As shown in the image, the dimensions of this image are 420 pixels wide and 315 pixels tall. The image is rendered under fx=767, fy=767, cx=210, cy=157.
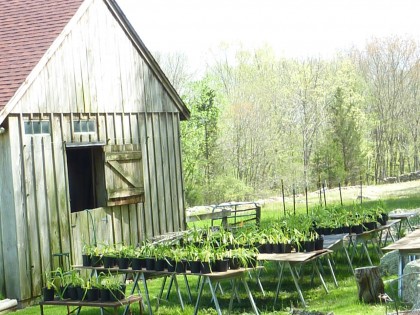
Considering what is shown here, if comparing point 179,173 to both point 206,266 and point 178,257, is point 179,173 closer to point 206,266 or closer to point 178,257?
point 178,257

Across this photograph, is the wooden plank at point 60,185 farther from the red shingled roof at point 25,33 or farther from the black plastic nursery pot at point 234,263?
the black plastic nursery pot at point 234,263

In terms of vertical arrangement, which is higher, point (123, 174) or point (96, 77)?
point (96, 77)

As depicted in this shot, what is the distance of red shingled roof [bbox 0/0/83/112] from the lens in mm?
12023

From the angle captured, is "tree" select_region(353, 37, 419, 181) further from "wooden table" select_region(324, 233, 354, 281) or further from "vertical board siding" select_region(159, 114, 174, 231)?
"wooden table" select_region(324, 233, 354, 281)

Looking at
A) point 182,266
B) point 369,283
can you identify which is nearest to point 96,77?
point 182,266

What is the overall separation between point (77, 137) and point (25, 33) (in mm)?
2069

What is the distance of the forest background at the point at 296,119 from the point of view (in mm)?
37938

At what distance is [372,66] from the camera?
4950cm

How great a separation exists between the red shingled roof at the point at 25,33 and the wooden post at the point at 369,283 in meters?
5.77

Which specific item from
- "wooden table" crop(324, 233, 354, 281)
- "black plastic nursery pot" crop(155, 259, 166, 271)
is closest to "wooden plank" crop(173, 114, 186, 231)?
"wooden table" crop(324, 233, 354, 281)

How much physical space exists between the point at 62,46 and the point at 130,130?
88.1 inches

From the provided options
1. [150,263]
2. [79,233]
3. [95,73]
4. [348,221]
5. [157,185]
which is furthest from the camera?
[157,185]

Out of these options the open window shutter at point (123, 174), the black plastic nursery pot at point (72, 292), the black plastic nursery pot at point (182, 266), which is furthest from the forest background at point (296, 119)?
the black plastic nursery pot at point (72, 292)

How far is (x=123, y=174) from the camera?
1377cm
